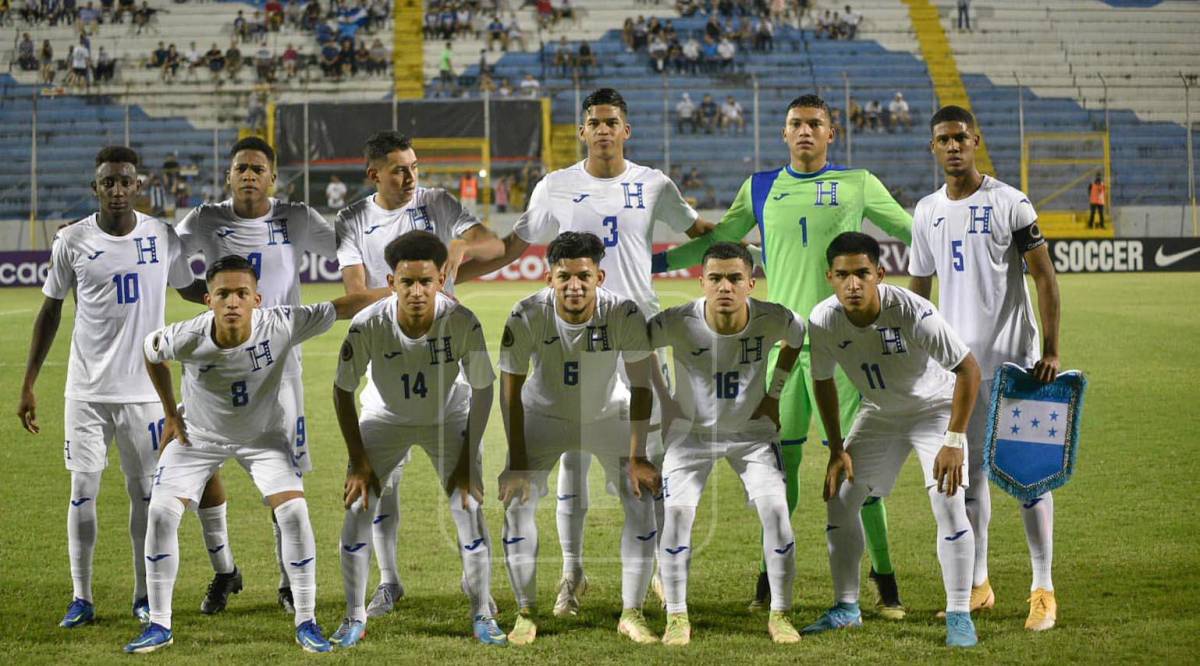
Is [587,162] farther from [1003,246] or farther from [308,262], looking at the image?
[308,262]

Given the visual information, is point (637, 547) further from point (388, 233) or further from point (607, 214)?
point (388, 233)

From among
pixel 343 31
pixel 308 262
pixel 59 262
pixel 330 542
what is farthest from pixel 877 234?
pixel 59 262

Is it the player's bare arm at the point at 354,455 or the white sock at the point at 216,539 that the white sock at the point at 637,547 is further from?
the white sock at the point at 216,539

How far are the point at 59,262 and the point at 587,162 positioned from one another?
101 inches

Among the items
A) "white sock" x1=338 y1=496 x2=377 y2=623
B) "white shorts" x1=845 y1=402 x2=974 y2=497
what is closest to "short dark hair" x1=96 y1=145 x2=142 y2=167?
"white sock" x1=338 y1=496 x2=377 y2=623

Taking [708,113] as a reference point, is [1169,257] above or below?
below

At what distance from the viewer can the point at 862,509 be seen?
6066 mm

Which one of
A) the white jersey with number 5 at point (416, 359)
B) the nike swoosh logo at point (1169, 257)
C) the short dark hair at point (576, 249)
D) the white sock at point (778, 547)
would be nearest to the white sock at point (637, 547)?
the white sock at point (778, 547)

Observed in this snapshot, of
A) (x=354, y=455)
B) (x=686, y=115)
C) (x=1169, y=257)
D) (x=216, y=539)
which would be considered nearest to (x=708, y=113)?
(x=686, y=115)

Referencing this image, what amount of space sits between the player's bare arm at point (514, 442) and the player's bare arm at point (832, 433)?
1.30 m

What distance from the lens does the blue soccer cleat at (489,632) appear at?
5.34 metres

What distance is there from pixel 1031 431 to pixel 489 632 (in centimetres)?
260

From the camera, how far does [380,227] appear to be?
20.3 ft

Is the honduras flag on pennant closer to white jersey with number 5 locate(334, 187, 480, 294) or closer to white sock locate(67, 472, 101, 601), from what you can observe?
white jersey with number 5 locate(334, 187, 480, 294)
